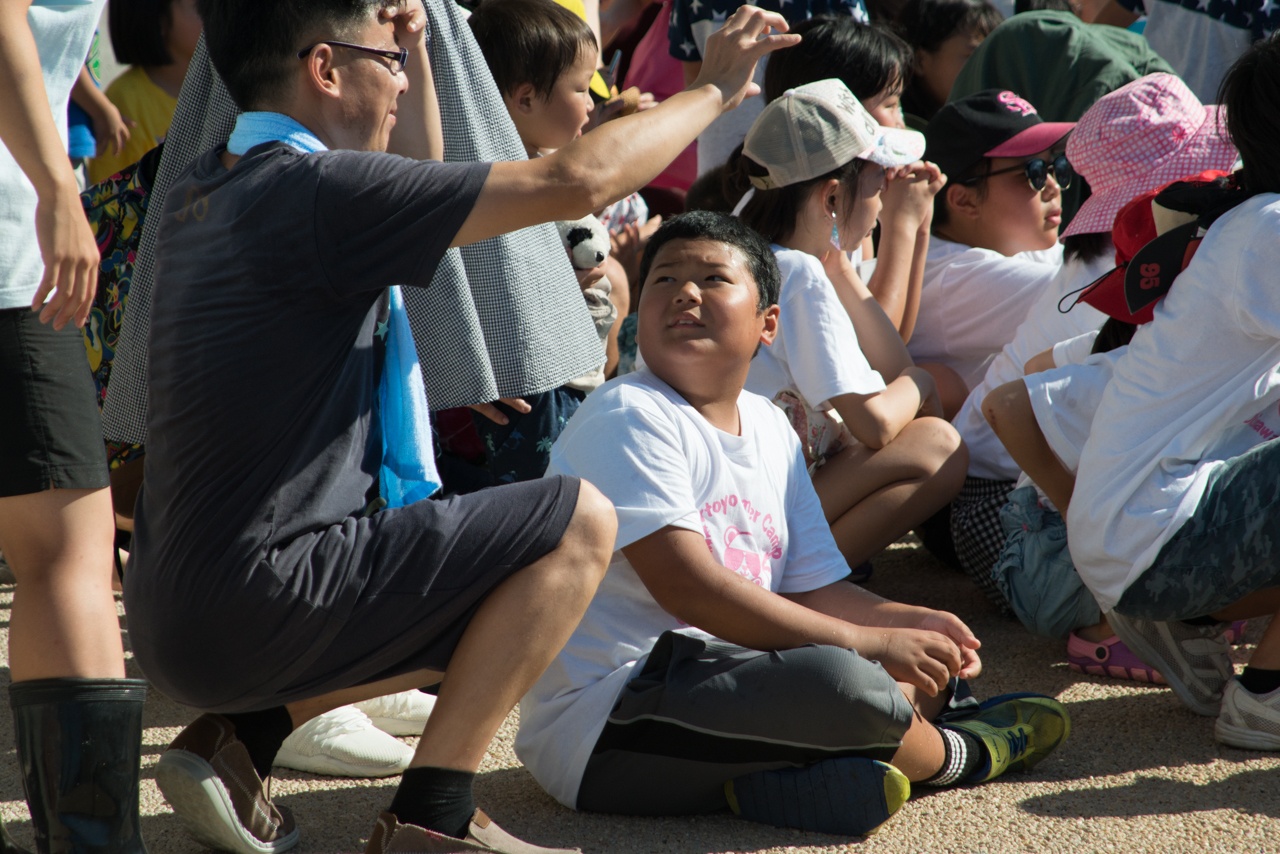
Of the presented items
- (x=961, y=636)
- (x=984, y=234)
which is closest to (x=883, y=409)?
(x=961, y=636)

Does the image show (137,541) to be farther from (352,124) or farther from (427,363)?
(427,363)

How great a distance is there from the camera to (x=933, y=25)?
17.2 feet

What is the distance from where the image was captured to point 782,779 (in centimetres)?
204

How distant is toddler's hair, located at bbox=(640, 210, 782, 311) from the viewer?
8.08 ft

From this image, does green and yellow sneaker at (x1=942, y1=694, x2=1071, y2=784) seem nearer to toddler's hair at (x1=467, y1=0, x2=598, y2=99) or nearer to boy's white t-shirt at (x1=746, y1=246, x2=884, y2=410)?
boy's white t-shirt at (x1=746, y1=246, x2=884, y2=410)

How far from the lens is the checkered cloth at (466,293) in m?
2.54

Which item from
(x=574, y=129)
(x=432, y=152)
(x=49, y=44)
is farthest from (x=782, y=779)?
(x=574, y=129)

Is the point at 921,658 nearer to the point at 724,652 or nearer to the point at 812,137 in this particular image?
the point at 724,652

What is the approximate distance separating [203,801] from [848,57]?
9.72 feet

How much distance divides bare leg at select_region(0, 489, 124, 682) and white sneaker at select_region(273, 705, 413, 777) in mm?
535

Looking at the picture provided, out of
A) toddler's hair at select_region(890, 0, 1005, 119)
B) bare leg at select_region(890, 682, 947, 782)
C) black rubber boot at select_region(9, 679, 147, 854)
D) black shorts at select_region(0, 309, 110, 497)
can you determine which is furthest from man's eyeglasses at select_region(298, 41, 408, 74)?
toddler's hair at select_region(890, 0, 1005, 119)

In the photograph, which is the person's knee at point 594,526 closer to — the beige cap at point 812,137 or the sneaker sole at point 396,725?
the sneaker sole at point 396,725

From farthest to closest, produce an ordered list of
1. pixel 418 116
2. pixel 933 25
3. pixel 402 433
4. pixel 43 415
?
pixel 933 25 < pixel 418 116 < pixel 402 433 < pixel 43 415

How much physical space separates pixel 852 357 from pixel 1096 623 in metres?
0.84
